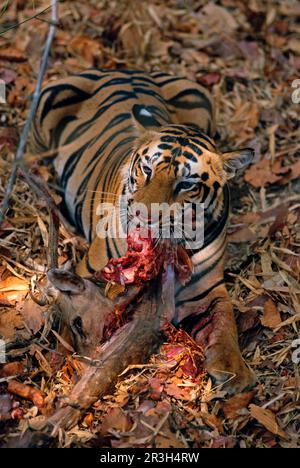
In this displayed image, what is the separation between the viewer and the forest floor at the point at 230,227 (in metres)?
3.74

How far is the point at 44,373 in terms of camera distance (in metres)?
3.95

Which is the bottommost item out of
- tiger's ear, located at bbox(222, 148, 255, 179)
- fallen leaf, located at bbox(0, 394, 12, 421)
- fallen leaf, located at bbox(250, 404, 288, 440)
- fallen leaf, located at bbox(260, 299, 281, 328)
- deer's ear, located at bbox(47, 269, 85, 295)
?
fallen leaf, located at bbox(250, 404, 288, 440)

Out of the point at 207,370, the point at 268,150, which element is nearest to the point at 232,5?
the point at 268,150

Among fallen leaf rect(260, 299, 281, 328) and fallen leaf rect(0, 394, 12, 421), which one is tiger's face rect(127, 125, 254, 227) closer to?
fallen leaf rect(260, 299, 281, 328)

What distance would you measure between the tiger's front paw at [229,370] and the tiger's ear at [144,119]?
1402 millimetres

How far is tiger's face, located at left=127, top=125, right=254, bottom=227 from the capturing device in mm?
3957

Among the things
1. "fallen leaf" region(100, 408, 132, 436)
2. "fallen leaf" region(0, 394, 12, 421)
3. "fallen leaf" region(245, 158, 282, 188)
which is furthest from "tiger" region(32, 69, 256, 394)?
"fallen leaf" region(0, 394, 12, 421)

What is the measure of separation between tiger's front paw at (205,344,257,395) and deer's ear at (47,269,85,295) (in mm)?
832

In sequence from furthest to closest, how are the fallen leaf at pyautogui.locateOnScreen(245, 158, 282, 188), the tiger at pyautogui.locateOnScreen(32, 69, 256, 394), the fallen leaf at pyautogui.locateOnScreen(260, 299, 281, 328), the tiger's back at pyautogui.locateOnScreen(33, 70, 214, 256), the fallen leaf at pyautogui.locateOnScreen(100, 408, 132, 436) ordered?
1. the fallen leaf at pyautogui.locateOnScreen(245, 158, 282, 188)
2. the tiger's back at pyautogui.locateOnScreen(33, 70, 214, 256)
3. the fallen leaf at pyautogui.locateOnScreen(260, 299, 281, 328)
4. the tiger at pyautogui.locateOnScreen(32, 69, 256, 394)
5. the fallen leaf at pyautogui.locateOnScreen(100, 408, 132, 436)

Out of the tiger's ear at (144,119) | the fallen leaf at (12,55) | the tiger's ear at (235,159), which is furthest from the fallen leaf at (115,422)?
the fallen leaf at (12,55)

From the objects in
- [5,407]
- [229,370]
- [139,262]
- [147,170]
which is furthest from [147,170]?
[5,407]

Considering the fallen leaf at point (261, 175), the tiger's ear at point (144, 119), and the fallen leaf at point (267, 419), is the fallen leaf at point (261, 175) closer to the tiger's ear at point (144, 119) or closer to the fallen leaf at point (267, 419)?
the tiger's ear at point (144, 119)

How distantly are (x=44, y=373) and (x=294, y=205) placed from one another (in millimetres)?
2250
